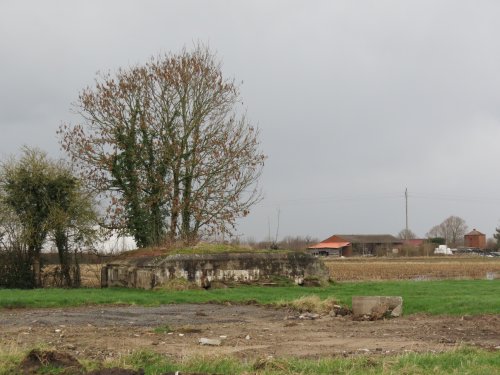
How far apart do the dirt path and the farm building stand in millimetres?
98384

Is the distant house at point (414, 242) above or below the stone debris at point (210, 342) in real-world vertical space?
above

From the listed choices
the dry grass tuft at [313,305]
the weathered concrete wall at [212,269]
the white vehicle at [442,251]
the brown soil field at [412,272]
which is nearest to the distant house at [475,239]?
the white vehicle at [442,251]

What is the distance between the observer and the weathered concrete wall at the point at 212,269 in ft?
87.3

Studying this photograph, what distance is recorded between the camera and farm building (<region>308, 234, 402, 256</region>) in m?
119

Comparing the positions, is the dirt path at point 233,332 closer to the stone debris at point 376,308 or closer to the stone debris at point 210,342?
the stone debris at point 210,342

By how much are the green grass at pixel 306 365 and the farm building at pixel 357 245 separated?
10524 centimetres

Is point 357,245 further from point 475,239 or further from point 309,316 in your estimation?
point 309,316

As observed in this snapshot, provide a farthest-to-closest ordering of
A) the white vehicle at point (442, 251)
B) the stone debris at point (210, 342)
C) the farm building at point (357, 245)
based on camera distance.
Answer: the farm building at point (357, 245) → the white vehicle at point (442, 251) → the stone debris at point (210, 342)

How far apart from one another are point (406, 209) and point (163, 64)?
66.6 metres

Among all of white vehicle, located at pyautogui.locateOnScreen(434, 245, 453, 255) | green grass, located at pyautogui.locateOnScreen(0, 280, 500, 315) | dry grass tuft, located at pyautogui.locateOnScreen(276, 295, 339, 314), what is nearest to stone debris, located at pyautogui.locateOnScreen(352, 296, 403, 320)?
green grass, located at pyautogui.locateOnScreen(0, 280, 500, 315)

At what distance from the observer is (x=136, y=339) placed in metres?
12.8

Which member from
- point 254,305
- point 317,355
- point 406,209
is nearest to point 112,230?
point 254,305

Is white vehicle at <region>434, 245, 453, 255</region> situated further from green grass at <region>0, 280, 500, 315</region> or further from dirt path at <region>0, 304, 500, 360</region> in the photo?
dirt path at <region>0, 304, 500, 360</region>

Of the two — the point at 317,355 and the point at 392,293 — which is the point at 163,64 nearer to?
the point at 392,293
